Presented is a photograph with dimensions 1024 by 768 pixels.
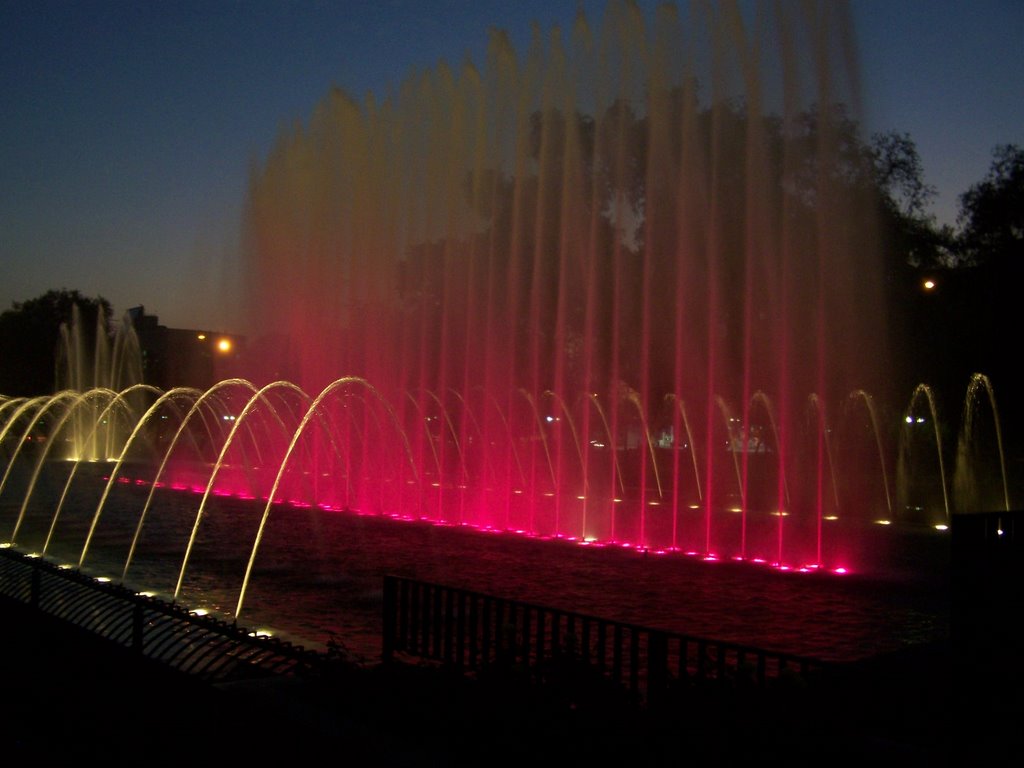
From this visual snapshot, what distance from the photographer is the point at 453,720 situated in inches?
213

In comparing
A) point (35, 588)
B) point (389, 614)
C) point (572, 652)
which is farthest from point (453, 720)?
point (35, 588)

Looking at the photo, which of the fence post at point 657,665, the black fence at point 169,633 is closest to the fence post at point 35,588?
the black fence at point 169,633

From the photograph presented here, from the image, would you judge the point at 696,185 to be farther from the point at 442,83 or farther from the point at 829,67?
the point at 442,83

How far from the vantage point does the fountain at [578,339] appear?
64.6 ft

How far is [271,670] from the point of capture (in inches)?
283

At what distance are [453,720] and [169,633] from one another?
11.7ft

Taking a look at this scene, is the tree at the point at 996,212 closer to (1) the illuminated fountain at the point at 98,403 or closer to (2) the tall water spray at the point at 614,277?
(2) the tall water spray at the point at 614,277

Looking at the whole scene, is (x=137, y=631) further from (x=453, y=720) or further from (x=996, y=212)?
(x=996, y=212)

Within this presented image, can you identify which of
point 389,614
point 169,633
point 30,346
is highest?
point 30,346

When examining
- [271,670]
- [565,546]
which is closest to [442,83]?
[565,546]

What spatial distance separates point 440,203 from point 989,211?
19482mm

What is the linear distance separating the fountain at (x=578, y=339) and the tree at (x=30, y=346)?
4888cm

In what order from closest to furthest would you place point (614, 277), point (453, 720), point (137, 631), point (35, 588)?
1. point (453, 720)
2. point (137, 631)
3. point (35, 588)
4. point (614, 277)

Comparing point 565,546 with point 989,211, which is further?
point 989,211
